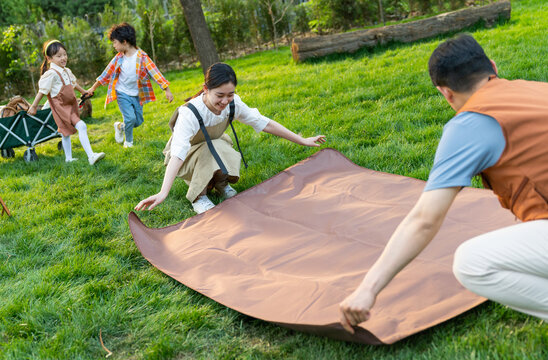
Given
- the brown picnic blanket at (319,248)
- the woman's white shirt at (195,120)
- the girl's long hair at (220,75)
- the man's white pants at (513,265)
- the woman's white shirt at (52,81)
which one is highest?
the woman's white shirt at (52,81)

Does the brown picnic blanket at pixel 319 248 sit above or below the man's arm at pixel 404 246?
below

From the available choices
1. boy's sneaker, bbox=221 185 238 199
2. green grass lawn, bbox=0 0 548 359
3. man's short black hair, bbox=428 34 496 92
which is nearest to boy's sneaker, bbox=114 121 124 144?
green grass lawn, bbox=0 0 548 359

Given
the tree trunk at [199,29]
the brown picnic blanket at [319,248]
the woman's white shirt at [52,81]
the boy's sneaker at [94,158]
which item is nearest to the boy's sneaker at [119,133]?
the woman's white shirt at [52,81]

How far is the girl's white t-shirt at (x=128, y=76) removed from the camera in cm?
642

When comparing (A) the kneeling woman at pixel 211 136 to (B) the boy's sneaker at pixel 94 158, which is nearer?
(A) the kneeling woman at pixel 211 136

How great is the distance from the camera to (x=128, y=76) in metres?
6.44

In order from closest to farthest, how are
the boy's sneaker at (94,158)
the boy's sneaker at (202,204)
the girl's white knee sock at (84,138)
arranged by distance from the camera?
1. the boy's sneaker at (202,204)
2. the boy's sneaker at (94,158)
3. the girl's white knee sock at (84,138)

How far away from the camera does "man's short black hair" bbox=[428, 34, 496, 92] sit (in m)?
1.93

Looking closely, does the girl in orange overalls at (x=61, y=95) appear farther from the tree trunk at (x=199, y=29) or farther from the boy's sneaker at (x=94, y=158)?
the tree trunk at (x=199, y=29)

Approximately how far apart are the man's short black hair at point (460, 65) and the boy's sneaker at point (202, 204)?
256 cm

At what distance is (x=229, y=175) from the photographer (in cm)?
430

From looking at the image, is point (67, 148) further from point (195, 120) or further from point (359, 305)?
point (359, 305)

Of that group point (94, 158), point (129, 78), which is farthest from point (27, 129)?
point (129, 78)

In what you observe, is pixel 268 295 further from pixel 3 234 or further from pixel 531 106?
pixel 3 234
